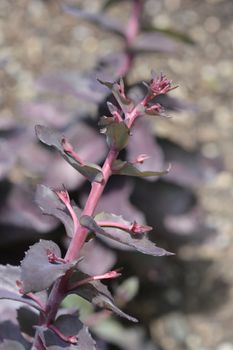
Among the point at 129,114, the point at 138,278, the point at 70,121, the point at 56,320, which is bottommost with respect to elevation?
the point at 138,278

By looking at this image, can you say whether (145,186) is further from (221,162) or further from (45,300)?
(45,300)

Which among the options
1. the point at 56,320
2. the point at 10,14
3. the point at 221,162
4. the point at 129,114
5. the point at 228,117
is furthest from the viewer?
the point at 10,14

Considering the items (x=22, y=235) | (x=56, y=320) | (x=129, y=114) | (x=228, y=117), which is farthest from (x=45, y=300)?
(x=228, y=117)

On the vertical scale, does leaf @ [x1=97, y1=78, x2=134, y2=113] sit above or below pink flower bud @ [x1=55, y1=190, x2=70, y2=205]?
above

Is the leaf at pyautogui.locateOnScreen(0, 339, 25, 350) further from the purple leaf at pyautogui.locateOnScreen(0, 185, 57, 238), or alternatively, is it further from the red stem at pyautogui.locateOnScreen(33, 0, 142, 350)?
the purple leaf at pyautogui.locateOnScreen(0, 185, 57, 238)

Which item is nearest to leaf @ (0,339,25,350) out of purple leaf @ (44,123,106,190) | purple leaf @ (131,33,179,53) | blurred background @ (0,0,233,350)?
blurred background @ (0,0,233,350)

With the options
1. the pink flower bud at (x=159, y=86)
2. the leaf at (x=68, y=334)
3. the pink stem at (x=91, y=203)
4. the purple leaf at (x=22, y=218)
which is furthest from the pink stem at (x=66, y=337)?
the purple leaf at (x=22, y=218)
